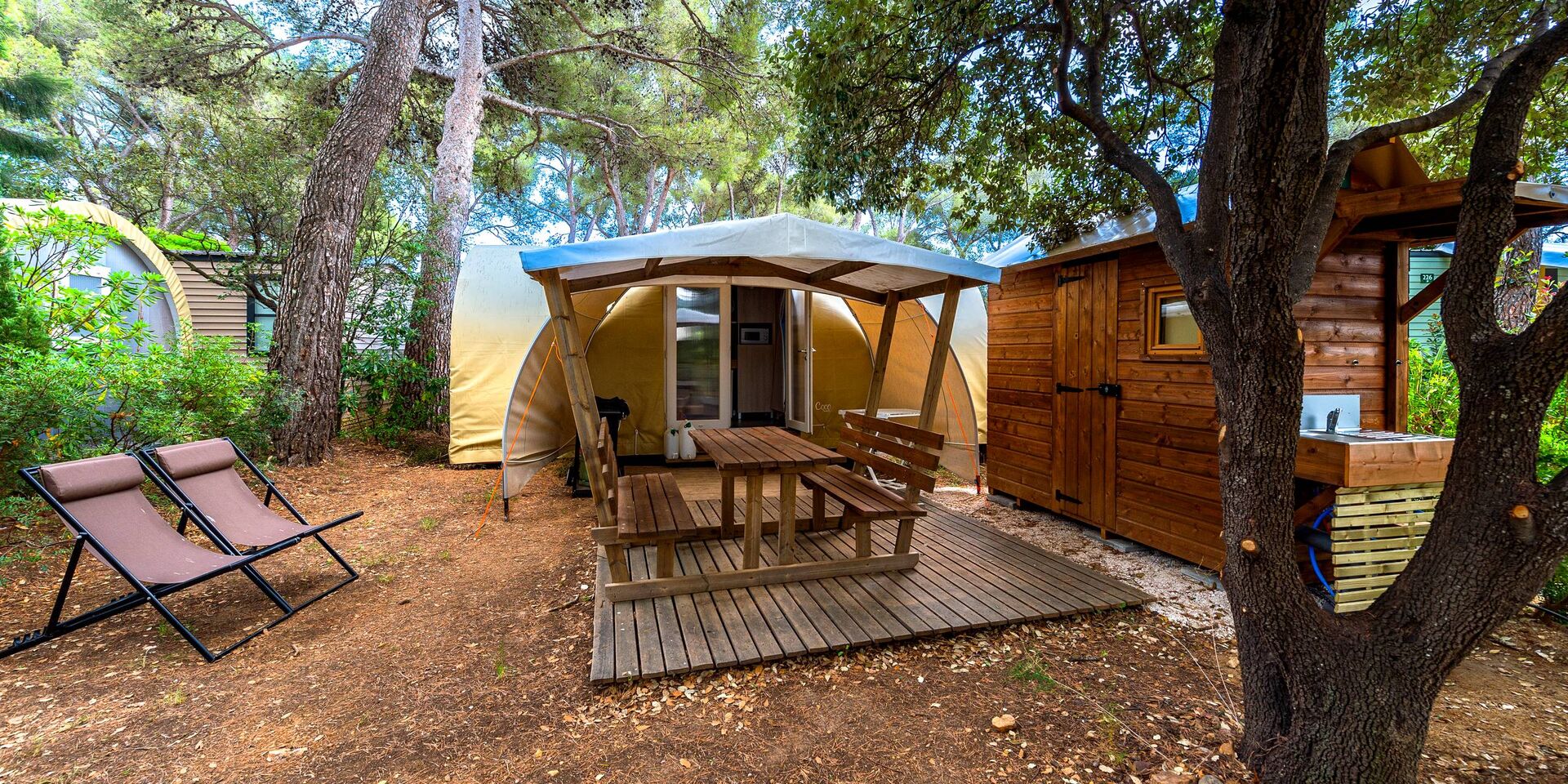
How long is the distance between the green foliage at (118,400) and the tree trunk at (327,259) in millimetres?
563

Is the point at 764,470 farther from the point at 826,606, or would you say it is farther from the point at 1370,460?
the point at 1370,460

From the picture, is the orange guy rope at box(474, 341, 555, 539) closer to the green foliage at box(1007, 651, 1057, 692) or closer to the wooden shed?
the green foliage at box(1007, 651, 1057, 692)

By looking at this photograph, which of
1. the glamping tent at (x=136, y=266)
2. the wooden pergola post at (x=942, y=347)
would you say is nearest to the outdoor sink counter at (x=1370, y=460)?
the wooden pergola post at (x=942, y=347)

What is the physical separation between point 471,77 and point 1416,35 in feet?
30.3

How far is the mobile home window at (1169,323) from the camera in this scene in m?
3.57

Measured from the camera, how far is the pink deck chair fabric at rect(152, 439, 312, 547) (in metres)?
3.05

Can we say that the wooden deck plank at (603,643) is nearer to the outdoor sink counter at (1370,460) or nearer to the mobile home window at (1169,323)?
the outdoor sink counter at (1370,460)

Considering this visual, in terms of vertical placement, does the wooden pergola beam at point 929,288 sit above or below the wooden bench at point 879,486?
above

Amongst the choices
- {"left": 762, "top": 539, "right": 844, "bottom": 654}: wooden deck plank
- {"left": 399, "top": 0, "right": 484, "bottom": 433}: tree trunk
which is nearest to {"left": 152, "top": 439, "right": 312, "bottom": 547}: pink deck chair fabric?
{"left": 762, "top": 539, "right": 844, "bottom": 654}: wooden deck plank

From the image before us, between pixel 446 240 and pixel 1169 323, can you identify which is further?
pixel 446 240

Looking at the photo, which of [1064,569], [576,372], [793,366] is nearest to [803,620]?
[1064,569]

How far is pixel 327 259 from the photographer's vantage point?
19.1 ft

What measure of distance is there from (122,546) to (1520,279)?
847 centimetres

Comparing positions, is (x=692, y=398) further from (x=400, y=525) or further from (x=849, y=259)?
(x=849, y=259)
